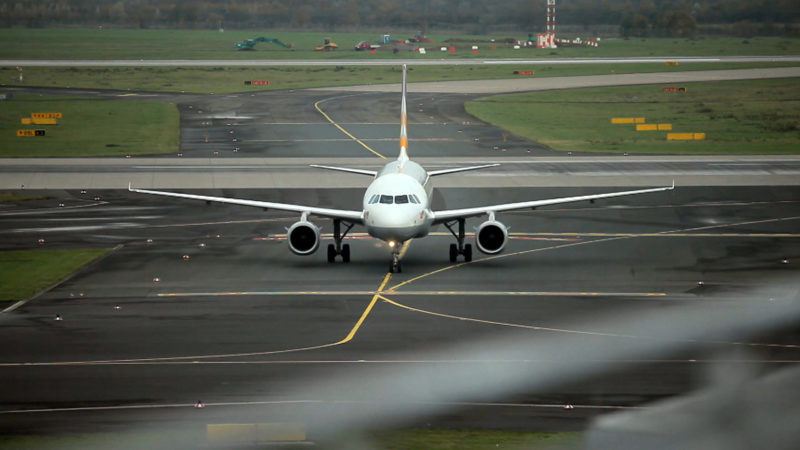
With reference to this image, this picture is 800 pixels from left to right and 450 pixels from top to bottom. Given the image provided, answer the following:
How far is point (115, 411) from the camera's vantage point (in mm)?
27281

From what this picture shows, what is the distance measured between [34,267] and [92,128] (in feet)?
175

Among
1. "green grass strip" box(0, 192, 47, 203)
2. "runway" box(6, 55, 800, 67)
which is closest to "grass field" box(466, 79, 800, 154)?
"green grass strip" box(0, 192, 47, 203)

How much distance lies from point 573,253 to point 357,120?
5849 cm

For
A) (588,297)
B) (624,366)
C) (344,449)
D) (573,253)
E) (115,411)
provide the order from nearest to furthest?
(344,449) < (115,411) < (624,366) < (588,297) < (573,253)

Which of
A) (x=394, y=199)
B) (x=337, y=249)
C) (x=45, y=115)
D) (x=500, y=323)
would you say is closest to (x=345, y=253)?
(x=337, y=249)

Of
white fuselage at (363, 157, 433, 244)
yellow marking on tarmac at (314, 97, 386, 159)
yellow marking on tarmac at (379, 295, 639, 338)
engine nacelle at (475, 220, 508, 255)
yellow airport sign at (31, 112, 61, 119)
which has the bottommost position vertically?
yellow marking on tarmac at (314, 97, 386, 159)

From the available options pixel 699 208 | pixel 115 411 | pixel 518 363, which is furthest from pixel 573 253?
pixel 115 411

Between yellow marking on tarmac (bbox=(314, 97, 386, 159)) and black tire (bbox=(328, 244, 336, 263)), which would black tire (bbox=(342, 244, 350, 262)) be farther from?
yellow marking on tarmac (bbox=(314, 97, 386, 159))

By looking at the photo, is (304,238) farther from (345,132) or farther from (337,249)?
(345,132)

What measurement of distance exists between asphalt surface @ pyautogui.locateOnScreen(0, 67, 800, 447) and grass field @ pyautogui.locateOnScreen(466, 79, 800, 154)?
44.9 feet

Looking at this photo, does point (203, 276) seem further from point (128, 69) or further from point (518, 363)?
point (128, 69)

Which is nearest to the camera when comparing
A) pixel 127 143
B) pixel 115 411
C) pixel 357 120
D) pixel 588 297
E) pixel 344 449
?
pixel 344 449

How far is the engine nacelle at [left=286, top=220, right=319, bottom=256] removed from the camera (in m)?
45.0

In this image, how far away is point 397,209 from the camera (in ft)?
142
